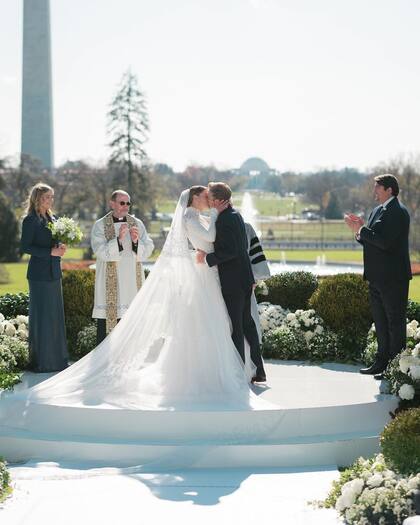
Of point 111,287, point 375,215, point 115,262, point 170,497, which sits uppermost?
point 375,215

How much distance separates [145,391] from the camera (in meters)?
8.28

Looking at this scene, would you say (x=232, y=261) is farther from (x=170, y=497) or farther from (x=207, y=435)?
(x=170, y=497)

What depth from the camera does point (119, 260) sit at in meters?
10.3

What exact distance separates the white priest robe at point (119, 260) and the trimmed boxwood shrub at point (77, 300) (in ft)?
3.81

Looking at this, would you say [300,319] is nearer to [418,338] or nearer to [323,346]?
[323,346]

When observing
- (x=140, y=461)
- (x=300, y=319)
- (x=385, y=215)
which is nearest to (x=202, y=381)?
(x=140, y=461)

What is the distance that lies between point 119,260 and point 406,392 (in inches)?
154

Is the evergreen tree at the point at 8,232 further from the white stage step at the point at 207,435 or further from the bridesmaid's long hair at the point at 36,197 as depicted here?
the white stage step at the point at 207,435

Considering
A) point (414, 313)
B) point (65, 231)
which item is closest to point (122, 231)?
point (65, 231)

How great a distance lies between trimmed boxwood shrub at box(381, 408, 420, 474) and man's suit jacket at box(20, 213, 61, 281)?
4.70 metres

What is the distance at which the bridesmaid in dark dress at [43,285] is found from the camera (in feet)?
31.8

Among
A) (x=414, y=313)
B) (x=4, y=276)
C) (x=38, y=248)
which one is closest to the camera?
(x=38, y=248)

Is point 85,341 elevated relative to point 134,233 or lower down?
lower down

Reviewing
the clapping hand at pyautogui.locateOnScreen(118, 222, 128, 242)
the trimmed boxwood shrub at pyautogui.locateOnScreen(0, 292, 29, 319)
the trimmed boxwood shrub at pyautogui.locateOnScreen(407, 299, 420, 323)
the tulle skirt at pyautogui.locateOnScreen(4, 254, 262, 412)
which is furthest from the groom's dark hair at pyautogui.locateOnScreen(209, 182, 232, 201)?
the trimmed boxwood shrub at pyautogui.locateOnScreen(0, 292, 29, 319)
